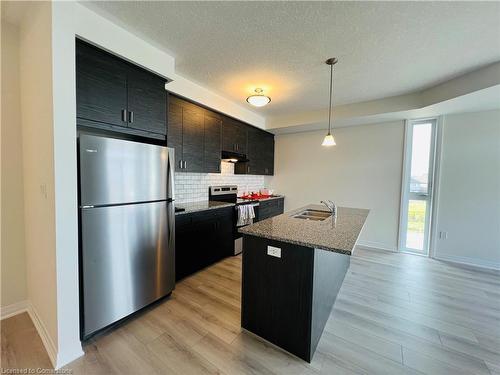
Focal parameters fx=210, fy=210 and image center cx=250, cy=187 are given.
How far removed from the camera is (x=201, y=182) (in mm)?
3545

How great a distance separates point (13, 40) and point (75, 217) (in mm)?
1841

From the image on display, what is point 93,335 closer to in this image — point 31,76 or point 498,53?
point 31,76

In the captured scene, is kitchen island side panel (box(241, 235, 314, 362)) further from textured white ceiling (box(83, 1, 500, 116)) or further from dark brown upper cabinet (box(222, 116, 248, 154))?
dark brown upper cabinet (box(222, 116, 248, 154))

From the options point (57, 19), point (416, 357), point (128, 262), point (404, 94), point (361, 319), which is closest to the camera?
point (57, 19)

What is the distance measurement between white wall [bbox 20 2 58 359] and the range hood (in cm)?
230

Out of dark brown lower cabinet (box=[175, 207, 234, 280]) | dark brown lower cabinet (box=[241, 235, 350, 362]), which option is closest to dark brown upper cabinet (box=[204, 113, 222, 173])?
dark brown lower cabinet (box=[175, 207, 234, 280])

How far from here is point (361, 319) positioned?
78.3 inches

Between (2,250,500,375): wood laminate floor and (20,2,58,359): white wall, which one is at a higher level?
(20,2,58,359): white wall

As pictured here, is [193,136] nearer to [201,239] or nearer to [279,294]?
[201,239]

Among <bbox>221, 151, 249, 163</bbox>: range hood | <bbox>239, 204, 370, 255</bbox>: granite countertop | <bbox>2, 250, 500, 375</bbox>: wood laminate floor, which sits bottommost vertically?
<bbox>2, 250, 500, 375</bbox>: wood laminate floor

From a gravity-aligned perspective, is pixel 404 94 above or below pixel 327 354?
above

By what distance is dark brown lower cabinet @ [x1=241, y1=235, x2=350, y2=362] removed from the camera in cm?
148

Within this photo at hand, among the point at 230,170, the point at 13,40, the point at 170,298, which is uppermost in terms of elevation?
the point at 13,40

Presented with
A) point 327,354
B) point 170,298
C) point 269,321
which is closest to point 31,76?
point 170,298
